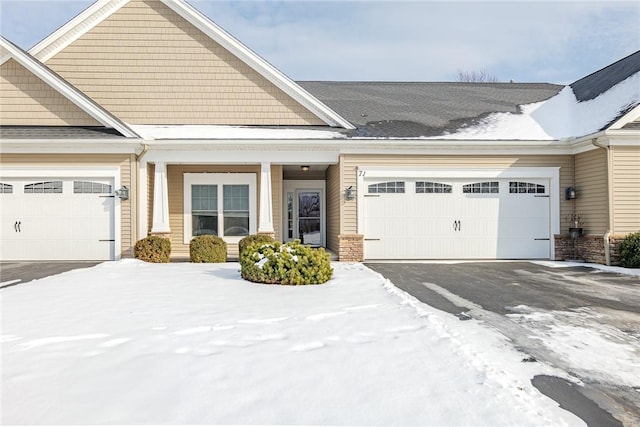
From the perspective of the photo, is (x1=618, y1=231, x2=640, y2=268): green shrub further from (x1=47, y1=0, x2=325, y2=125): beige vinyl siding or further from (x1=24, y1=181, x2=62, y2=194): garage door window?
(x1=24, y1=181, x2=62, y2=194): garage door window

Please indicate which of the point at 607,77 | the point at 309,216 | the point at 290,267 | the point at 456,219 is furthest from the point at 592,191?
the point at 309,216

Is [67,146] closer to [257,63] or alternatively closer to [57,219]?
[57,219]

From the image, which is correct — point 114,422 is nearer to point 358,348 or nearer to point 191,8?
point 358,348

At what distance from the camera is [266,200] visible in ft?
37.6

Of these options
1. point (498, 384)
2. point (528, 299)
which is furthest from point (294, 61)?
point (498, 384)

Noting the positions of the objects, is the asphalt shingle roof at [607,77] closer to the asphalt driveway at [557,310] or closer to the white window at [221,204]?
the asphalt driveway at [557,310]

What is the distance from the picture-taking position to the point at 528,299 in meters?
6.30

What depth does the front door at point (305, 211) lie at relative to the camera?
49.9 feet

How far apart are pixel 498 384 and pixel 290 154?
9.14 metres

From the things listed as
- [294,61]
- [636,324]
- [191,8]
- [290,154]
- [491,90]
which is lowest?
Result: [636,324]

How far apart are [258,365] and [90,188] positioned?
9.78 m

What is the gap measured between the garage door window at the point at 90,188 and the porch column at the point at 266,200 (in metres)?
4.22

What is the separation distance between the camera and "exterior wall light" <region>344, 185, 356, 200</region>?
36.7 ft

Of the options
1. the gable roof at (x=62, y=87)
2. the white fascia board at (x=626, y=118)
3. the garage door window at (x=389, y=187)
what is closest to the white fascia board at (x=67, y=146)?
the gable roof at (x=62, y=87)
